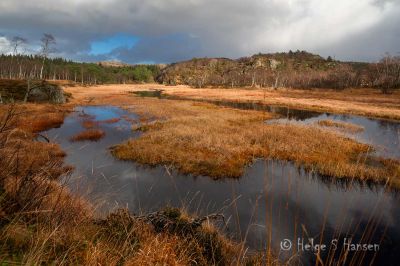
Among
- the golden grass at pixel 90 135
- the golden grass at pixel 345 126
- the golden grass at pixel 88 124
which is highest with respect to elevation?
the golden grass at pixel 345 126

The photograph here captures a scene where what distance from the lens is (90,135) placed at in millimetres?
26766

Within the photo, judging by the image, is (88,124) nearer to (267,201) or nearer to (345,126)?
(267,201)

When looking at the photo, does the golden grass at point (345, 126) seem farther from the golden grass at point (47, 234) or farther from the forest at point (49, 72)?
the forest at point (49, 72)

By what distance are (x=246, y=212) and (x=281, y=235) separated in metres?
2.33

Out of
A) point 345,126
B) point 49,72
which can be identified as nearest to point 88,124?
point 345,126

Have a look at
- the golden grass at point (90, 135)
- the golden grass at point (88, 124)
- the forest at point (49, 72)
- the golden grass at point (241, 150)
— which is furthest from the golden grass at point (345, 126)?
the forest at point (49, 72)

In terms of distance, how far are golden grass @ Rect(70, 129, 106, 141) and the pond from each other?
4815 millimetres

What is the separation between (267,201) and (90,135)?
70.9ft

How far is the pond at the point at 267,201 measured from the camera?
10203mm

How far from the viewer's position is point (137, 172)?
17.2 meters

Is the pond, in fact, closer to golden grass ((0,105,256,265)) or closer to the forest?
golden grass ((0,105,256,265))

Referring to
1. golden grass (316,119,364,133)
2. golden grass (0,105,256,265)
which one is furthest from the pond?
golden grass (316,119,364,133)

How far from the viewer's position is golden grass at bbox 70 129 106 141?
25578mm

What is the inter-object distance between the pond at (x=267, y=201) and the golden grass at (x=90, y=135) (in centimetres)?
481
